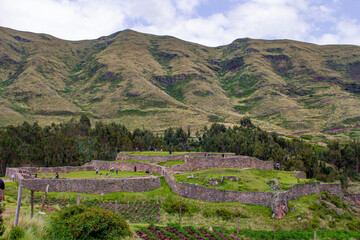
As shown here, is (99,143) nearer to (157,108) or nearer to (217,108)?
(157,108)

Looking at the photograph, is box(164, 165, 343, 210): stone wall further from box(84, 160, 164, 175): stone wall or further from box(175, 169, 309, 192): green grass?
box(84, 160, 164, 175): stone wall

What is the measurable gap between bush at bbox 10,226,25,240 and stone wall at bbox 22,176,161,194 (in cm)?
2544

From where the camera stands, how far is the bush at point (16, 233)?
38.4 feet

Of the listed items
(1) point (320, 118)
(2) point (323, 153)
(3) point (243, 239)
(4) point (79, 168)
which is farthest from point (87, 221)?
(1) point (320, 118)

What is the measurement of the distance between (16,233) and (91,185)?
84.6ft

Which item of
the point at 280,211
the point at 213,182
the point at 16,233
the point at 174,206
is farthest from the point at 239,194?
the point at 16,233

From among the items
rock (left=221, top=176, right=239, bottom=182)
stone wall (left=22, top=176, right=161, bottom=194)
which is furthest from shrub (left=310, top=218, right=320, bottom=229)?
stone wall (left=22, top=176, right=161, bottom=194)

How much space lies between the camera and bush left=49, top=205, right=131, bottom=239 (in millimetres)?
13570

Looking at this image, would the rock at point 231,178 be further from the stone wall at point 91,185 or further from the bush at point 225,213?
the stone wall at point 91,185

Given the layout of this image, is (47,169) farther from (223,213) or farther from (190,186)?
(223,213)

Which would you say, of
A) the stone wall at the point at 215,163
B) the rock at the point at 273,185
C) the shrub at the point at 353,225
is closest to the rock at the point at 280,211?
the rock at the point at 273,185

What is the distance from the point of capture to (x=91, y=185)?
36812 mm

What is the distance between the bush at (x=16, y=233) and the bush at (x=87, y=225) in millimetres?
1910

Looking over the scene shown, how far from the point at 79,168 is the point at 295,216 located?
129ft
